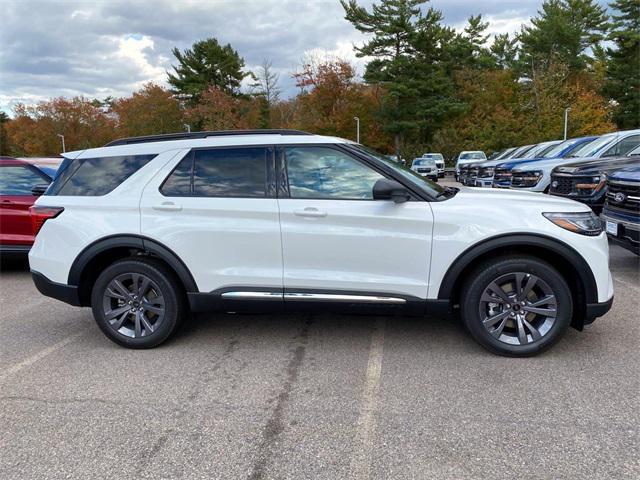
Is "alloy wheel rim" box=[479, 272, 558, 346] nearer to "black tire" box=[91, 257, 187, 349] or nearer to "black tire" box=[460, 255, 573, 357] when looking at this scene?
"black tire" box=[460, 255, 573, 357]

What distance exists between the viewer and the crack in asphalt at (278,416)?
8.18 feet

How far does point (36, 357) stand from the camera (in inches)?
155

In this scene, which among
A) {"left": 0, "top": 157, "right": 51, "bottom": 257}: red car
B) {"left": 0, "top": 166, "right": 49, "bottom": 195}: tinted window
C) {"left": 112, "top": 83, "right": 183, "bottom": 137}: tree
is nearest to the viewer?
{"left": 0, "top": 157, "right": 51, "bottom": 257}: red car

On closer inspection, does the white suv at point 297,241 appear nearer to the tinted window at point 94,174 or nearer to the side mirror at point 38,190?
the tinted window at point 94,174

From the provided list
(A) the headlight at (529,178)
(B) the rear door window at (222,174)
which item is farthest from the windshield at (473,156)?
(B) the rear door window at (222,174)

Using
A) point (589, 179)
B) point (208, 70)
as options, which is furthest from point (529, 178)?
point (208, 70)

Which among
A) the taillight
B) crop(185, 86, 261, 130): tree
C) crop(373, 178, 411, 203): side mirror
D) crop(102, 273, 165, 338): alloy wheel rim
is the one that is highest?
crop(185, 86, 261, 130): tree

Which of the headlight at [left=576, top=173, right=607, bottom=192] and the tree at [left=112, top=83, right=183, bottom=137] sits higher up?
the tree at [left=112, top=83, right=183, bottom=137]

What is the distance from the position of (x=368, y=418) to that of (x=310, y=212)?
1.53m

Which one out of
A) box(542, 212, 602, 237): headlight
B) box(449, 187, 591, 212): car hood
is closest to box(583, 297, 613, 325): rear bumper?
box(542, 212, 602, 237): headlight

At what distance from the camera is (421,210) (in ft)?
11.7

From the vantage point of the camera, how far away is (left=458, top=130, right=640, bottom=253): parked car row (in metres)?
5.52

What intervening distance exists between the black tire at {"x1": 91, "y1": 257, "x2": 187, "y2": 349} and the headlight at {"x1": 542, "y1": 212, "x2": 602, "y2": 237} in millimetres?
2975

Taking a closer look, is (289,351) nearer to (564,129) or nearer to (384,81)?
(564,129)
